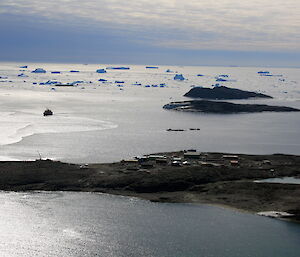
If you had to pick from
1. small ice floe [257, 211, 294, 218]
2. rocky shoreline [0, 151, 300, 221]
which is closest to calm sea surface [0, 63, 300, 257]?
small ice floe [257, 211, 294, 218]

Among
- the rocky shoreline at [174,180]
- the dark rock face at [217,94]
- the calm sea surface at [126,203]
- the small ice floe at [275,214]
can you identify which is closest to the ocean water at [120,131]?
the calm sea surface at [126,203]

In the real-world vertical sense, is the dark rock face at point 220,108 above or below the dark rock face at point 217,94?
below

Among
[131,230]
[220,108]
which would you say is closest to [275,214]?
[131,230]

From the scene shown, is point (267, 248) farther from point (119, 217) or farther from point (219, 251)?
point (119, 217)

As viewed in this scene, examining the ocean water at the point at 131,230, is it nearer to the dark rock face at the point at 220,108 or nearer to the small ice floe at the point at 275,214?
the small ice floe at the point at 275,214

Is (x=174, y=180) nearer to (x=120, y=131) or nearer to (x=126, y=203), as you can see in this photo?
(x=126, y=203)

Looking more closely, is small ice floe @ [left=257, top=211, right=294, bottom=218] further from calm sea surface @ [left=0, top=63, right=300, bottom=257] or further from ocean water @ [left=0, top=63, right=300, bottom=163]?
ocean water @ [left=0, top=63, right=300, bottom=163]

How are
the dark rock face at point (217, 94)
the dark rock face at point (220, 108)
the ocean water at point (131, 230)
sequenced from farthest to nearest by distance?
the dark rock face at point (217, 94) → the dark rock face at point (220, 108) → the ocean water at point (131, 230)

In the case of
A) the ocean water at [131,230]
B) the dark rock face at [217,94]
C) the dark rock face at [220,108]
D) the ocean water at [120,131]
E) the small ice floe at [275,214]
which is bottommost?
the ocean water at [131,230]
